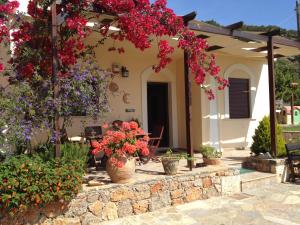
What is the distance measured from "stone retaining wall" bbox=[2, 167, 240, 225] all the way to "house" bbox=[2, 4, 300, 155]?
9.29 feet

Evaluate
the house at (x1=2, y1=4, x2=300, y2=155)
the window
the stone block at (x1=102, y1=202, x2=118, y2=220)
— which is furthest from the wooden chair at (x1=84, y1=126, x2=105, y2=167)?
the window

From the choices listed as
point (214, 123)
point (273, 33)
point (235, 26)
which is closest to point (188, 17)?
point (235, 26)

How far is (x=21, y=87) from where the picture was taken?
481cm

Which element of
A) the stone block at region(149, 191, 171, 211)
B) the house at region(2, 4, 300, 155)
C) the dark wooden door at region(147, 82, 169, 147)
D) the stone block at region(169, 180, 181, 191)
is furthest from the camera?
the dark wooden door at region(147, 82, 169, 147)

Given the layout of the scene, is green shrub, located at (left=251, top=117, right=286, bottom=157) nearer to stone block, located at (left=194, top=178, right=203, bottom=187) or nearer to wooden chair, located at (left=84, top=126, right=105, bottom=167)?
stone block, located at (left=194, top=178, right=203, bottom=187)

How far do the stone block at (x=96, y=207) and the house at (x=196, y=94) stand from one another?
3301 millimetres

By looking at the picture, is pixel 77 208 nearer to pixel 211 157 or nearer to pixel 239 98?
pixel 211 157

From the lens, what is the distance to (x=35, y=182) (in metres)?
4.19

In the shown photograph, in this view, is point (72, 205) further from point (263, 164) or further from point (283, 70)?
point (283, 70)

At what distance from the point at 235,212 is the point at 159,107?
17.2 ft

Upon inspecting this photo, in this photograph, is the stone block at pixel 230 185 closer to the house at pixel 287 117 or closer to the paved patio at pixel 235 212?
the paved patio at pixel 235 212

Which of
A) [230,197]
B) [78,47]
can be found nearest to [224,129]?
[230,197]

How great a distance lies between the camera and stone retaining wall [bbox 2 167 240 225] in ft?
14.7

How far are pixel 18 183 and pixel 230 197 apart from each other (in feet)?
12.3
